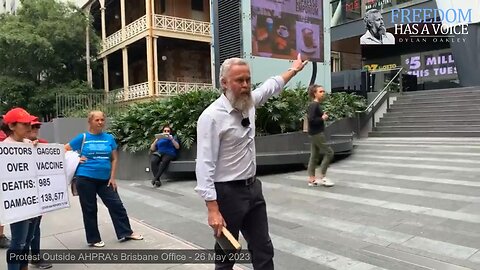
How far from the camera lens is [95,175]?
4.74 meters

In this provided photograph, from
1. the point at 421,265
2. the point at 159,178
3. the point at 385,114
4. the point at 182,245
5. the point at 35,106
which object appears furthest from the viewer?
the point at 35,106

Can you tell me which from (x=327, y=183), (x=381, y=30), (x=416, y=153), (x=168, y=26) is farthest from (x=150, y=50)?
(x=327, y=183)

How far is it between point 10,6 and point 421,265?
142 feet

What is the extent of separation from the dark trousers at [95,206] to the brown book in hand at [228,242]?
7.98ft

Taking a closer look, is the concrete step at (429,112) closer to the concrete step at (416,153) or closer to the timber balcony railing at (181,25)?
the concrete step at (416,153)

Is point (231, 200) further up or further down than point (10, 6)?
further down

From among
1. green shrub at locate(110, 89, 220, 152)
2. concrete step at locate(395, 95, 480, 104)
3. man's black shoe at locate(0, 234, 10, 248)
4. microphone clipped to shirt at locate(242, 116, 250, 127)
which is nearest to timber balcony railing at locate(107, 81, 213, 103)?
concrete step at locate(395, 95, 480, 104)

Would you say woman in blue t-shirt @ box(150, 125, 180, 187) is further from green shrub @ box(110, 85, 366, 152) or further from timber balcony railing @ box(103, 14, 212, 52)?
timber balcony railing @ box(103, 14, 212, 52)

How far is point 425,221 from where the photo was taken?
5234 millimetres

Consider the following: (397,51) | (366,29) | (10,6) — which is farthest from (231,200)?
(10,6)

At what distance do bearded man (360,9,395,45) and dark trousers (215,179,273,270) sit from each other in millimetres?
21097

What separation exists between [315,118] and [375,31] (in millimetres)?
17199

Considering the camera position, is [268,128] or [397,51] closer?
[268,128]

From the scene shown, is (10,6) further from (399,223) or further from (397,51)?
Answer: (399,223)
